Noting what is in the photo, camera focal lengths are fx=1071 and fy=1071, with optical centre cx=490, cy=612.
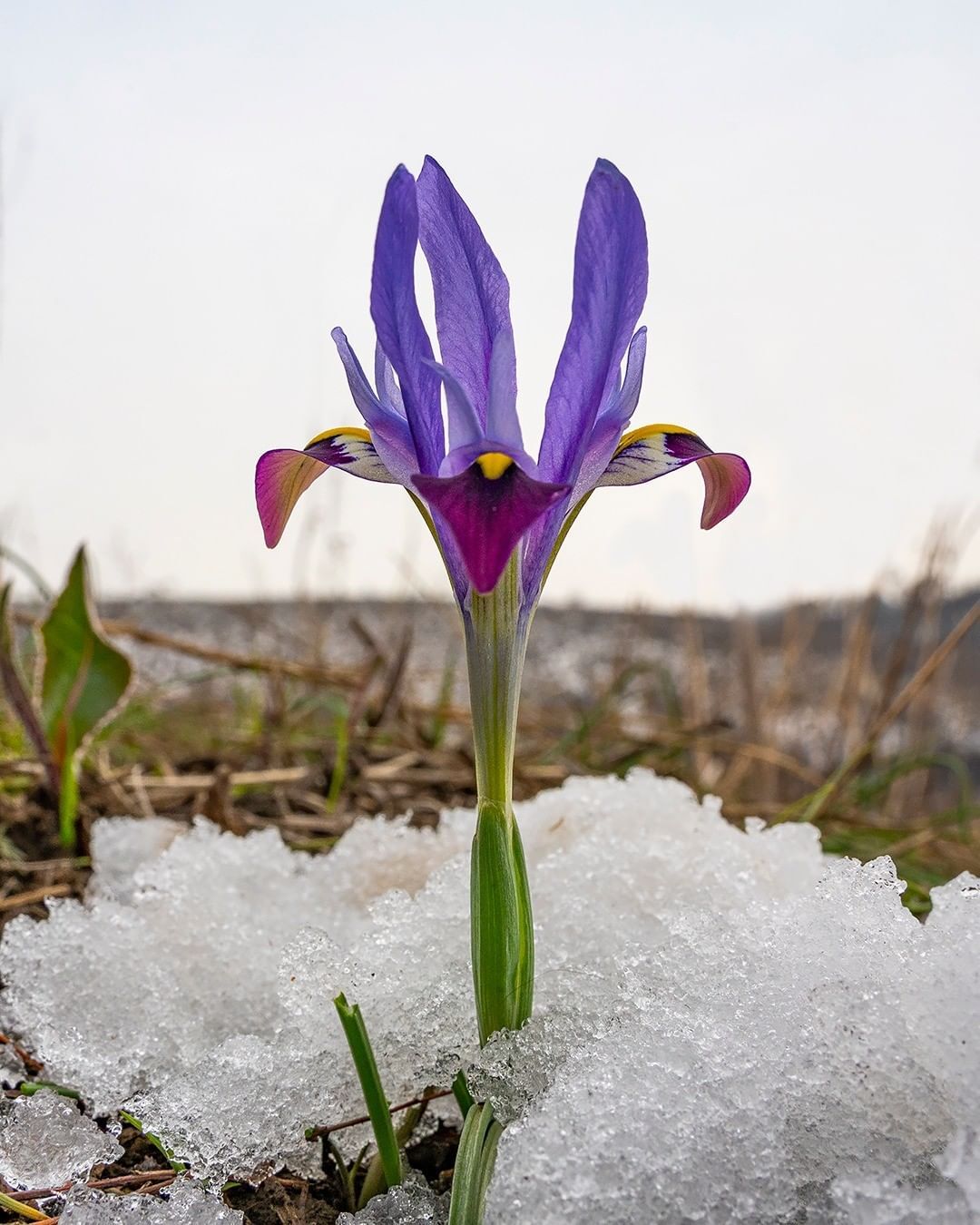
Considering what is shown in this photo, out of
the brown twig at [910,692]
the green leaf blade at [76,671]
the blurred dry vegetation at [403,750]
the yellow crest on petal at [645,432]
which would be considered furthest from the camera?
the blurred dry vegetation at [403,750]

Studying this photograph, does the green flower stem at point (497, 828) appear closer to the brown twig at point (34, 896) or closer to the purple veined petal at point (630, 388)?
the purple veined petal at point (630, 388)

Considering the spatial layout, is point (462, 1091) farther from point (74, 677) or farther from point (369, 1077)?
point (74, 677)

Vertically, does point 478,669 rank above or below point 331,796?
above

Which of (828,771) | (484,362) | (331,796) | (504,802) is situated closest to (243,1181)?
(504,802)

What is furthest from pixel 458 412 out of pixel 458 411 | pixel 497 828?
pixel 497 828

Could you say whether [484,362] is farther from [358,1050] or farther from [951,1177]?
[951,1177]

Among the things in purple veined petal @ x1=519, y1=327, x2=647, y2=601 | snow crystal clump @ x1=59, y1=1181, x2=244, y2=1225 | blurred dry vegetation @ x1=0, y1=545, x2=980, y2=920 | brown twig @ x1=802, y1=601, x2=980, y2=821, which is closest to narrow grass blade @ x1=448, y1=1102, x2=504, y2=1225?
snow crystal clump @ x1=59, y1=1181, x2=244, y2=1225

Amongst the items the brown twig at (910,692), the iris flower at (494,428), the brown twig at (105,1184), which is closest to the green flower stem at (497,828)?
the iris flower at (494,428)
